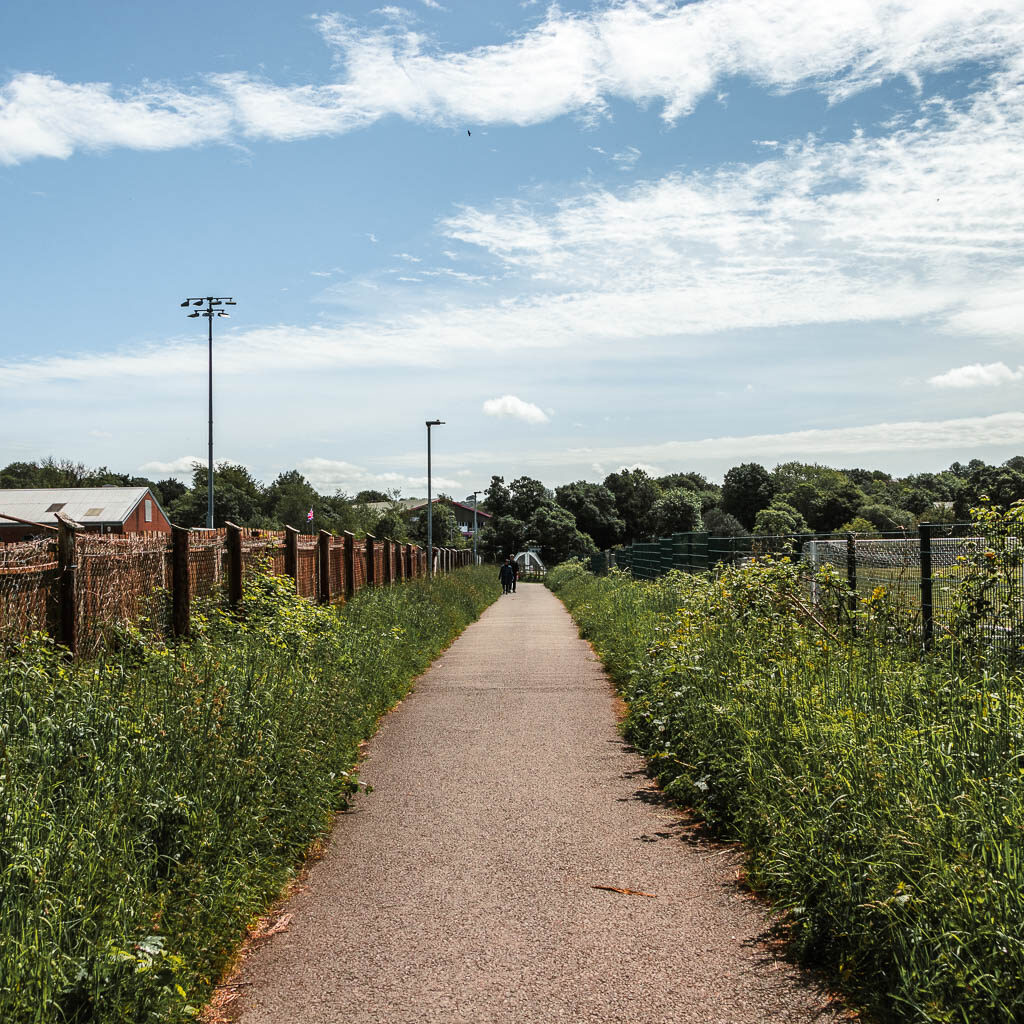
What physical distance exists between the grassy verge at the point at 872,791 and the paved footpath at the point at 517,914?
0.25 m

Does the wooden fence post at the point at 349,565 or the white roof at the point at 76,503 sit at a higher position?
the white roof at the point at 76,503

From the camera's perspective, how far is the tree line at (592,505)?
3711 inches

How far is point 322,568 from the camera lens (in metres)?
16.1

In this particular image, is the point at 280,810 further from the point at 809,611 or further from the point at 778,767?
the point at 809,611

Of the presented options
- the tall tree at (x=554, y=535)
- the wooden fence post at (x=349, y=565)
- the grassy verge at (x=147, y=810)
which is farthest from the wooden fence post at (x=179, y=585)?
the tall tree at (x=554, y=535)

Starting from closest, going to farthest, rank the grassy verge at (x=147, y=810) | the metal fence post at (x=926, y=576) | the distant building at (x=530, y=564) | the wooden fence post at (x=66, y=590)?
the grassy verge at (x=147, y=810), the wooden fence post at (x=66, y=590), the metal fence post at (x=926, y=576), the distant building at (x=530, y=564)

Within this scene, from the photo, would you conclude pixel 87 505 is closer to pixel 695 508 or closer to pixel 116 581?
pixel 116 581

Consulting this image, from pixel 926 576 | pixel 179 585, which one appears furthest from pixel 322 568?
pixel 926 576

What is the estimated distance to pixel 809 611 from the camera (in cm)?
967

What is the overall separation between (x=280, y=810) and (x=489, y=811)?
134cm

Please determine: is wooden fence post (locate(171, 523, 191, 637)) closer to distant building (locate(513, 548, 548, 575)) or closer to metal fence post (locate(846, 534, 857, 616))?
metal fence post (locate(846, 534, 857, 616))

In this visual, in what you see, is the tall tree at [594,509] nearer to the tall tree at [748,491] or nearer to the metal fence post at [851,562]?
the tall tree at [748,491]

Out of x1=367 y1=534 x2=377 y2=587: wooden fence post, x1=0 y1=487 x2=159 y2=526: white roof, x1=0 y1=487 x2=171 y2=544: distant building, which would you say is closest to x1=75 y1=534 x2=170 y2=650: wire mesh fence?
x1=367 y1=534 x2=377 y2=587: wooden fence post

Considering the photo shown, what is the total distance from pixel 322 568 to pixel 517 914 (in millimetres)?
12159
